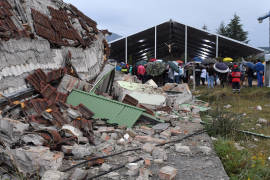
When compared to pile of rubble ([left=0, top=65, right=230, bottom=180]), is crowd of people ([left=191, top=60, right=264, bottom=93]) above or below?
above

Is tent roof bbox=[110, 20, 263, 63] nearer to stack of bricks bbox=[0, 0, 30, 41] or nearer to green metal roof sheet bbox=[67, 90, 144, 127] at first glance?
green metal roof sheet bbox=[67, 90, 144, 127]

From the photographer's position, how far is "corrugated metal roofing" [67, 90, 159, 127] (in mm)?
5441

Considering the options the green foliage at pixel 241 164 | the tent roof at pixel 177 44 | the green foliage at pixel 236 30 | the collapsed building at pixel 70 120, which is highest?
the green foliage at pixel 236 30

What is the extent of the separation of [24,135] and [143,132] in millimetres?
2242

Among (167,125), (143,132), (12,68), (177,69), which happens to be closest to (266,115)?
(167,125)

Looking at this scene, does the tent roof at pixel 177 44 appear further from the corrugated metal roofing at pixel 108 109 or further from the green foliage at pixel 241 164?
the green foliage at pixel 241 164

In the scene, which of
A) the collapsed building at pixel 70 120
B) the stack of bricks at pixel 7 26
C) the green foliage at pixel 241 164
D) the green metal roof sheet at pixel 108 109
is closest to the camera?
the collapsed building at pixel 70 120

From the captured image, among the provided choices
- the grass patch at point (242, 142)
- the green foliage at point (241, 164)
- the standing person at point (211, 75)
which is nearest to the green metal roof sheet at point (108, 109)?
the grass patch at point (242, 142)

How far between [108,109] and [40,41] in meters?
2.12

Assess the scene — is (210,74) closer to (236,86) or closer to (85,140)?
(236,86)

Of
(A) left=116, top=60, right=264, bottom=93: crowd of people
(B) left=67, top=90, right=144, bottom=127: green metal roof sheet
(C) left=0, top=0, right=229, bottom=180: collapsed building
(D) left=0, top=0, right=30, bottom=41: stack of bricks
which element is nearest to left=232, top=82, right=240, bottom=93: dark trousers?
(A) left=116, top=60, right=264, bottom=93: crowd of people

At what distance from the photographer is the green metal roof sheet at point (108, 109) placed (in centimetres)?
544

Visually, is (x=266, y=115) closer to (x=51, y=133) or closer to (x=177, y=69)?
(x=51, y=133)

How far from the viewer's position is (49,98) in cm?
525
